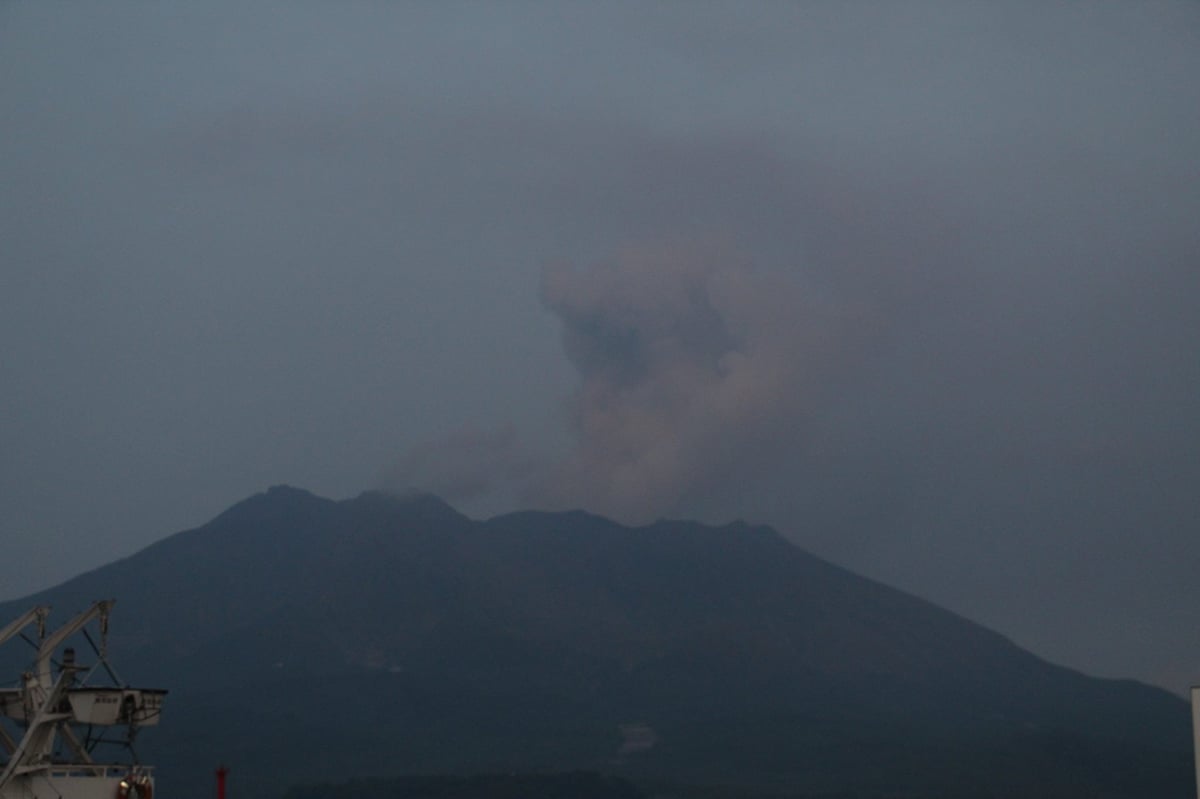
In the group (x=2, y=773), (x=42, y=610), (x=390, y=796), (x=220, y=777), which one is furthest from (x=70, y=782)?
(x=390, y=796)

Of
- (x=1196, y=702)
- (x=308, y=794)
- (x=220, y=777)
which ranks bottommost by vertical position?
(x=220, y=777)

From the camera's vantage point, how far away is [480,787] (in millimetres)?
199750

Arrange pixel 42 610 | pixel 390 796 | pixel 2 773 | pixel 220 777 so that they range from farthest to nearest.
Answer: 1. pixel 390 796
2. pixel 42 610
3. pixel 2 773
4. pixel 220 777

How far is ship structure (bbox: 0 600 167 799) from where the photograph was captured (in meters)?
40.8

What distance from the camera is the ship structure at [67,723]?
40844 mm

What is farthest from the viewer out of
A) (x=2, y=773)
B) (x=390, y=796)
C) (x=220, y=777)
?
(x=390, y=796)

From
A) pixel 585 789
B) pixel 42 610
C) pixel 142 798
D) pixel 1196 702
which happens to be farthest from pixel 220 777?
pixel 585 789

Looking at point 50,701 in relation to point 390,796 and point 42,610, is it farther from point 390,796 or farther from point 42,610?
point 390,796

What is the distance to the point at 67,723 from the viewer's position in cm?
4303

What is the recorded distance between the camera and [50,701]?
42.5 metres

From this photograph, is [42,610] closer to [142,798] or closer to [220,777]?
[142,798]

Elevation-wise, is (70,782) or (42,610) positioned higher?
(42,610)

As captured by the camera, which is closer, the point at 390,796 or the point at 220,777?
the point at 220,777

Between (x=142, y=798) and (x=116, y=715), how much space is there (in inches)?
111
